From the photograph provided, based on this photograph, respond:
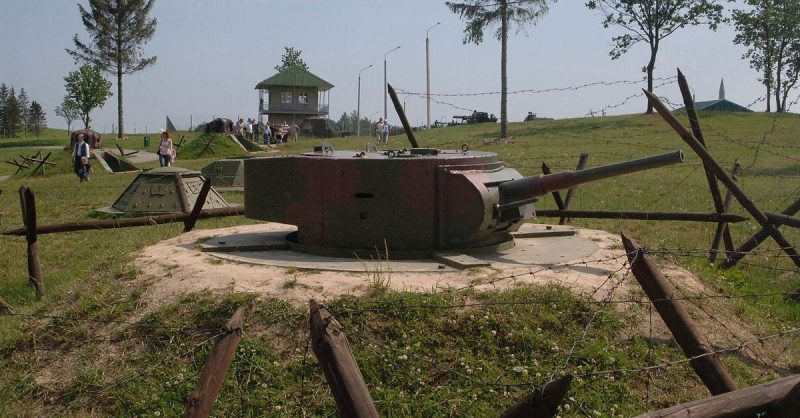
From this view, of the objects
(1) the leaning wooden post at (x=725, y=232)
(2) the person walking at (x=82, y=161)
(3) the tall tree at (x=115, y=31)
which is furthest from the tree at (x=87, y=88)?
(1) the leaning wooden post at (x=725, y=232)

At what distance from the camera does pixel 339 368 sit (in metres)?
4.14

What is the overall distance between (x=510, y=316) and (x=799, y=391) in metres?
2.99

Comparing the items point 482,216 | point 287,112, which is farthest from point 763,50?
point 482,216

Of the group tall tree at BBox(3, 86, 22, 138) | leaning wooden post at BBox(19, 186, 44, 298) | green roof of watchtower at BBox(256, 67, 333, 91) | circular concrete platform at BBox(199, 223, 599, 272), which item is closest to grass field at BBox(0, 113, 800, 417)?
circular concrete platform at BBox(199, 223, 599, 272)

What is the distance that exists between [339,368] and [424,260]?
4.20 m

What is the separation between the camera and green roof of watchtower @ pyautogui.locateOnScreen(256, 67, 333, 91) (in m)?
68.3

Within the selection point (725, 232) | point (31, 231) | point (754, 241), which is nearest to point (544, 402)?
point (754, 241)

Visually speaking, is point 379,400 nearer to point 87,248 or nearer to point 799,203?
point 799,203

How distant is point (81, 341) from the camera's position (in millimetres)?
7191

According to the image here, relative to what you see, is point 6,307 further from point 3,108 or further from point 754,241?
point 3,108

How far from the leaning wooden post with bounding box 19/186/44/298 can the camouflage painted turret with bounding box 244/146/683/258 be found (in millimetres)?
3021

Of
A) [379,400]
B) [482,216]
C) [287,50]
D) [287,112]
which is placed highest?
[287,50]

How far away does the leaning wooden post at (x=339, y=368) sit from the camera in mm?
4074

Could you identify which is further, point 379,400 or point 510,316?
point 510,316
